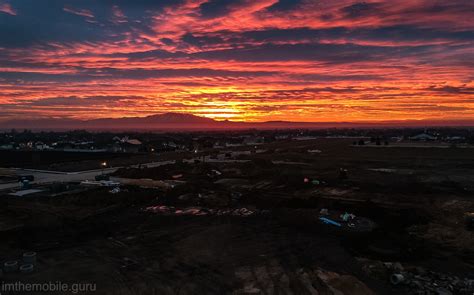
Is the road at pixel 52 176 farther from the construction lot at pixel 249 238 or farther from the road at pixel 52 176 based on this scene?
the construction lot at pixel 249 238

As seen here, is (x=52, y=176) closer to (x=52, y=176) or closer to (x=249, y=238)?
(x=52, y=176)

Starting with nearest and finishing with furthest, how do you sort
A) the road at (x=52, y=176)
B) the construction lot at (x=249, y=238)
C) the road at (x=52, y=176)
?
the construction lot at (x=249, y=238) → the road at (x=52, y=176) → the road at (x=52, y=176)

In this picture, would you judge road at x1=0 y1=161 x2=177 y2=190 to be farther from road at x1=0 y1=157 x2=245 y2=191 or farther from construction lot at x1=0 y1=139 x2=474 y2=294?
construction lot at x1=0 y1=139 x2=474 y2=294

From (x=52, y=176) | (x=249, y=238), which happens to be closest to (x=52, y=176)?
(x=52, y=176)

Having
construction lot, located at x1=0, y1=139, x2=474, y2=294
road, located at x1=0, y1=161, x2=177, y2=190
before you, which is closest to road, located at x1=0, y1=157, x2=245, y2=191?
road, located at x1=0, y1=161, x2=177, y2=190

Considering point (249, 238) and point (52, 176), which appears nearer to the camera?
point (249, 238)

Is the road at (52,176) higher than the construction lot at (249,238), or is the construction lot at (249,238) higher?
the construction lot at (249,238)

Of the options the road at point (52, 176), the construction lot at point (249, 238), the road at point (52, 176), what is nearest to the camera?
the construction lot at point (249, 238)

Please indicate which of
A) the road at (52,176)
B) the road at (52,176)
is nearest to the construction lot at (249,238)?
the road at (52,176)
